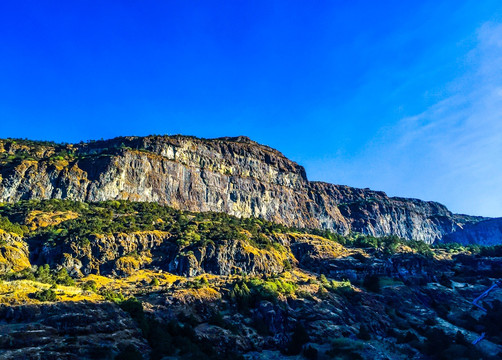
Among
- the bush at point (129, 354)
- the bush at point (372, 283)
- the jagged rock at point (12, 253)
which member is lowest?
the bush at point (129, 354)

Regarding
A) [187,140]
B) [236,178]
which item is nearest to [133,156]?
[187,140]

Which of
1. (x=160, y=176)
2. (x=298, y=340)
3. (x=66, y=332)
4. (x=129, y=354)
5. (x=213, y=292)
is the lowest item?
(x=298, y=340)

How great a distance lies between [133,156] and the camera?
15225 centimetres

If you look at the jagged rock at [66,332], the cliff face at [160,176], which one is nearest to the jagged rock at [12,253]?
the jagged rock at [66,332]

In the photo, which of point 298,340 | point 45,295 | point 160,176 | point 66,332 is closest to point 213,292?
point 298,340

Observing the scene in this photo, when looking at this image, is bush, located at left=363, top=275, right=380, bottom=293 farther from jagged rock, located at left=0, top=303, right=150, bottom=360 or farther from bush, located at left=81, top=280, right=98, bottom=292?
bush, located at left=81, top=280, right=98, bottom=292

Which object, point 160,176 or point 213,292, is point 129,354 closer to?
point 213,292

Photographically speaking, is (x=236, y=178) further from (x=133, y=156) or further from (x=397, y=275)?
(x=397, y=275)

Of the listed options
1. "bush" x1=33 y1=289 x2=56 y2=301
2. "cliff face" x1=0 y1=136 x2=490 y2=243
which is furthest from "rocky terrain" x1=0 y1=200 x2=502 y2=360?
"cliff face" x1=0 y1=136 x2=490 y2=243

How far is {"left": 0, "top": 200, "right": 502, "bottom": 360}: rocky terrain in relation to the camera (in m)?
56.4

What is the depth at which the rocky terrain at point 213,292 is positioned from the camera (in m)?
56.4

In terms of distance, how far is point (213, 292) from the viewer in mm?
86062

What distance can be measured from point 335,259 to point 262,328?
5821cm

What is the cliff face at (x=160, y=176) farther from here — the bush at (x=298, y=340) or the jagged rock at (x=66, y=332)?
the bush at (x=298, y=340)
